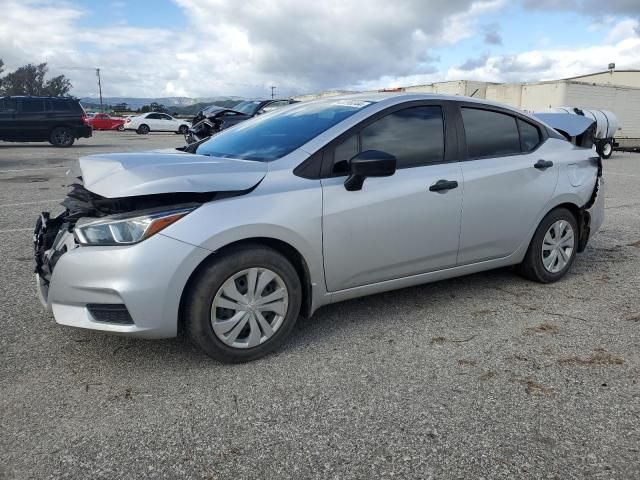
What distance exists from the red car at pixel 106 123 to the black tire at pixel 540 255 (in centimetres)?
3790

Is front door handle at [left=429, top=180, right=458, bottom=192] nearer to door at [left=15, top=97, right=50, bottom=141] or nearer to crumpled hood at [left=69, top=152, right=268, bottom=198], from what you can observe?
crumpled hood at [left=69, top=152, right=268, bottom=198]

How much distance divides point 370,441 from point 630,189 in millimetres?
10586

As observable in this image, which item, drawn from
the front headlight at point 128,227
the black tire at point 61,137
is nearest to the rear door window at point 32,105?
the black tire at point 61,137

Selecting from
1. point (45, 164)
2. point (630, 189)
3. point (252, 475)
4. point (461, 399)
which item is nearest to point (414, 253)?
point (461, 399)

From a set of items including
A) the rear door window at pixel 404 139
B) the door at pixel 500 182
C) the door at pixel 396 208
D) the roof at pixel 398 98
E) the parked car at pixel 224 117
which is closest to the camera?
the door at pixel 396 208

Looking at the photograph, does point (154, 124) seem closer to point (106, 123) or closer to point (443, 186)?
point (106, 123)

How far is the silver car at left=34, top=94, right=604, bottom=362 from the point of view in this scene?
2832 millimetres

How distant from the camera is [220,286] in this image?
2945mm

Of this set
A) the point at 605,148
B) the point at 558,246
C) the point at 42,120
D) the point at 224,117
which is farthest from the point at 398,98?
the point at 605,148

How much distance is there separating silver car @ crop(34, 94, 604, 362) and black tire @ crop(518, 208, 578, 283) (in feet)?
0.06

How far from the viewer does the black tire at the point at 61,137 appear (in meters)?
19.8

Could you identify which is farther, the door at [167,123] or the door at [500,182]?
the door at [167,123]

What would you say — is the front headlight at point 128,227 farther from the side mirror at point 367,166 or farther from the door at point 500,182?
the door at point 500,182

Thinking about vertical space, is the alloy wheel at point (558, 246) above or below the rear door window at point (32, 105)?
below
